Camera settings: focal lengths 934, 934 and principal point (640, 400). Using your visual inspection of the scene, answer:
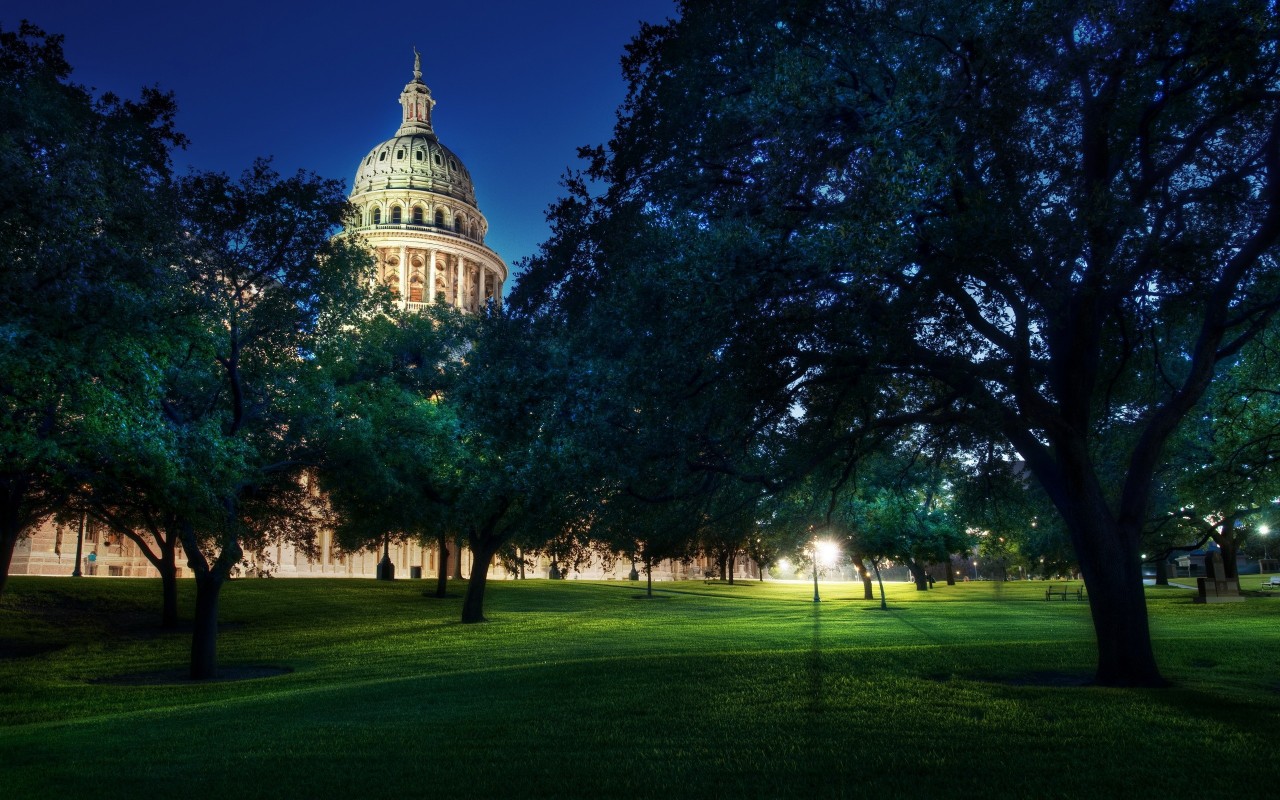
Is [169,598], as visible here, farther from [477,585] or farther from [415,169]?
[415,169]

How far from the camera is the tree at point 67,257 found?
1387 cm

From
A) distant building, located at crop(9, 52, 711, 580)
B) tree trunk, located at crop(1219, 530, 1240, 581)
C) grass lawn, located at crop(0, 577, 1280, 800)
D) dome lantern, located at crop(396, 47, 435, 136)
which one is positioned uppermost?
dome lantern, located at crop(396, 47, 435, 136)

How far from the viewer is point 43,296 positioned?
1452 centimetres

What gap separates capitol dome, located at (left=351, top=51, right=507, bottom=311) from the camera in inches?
4500

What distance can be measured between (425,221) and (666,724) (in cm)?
11463

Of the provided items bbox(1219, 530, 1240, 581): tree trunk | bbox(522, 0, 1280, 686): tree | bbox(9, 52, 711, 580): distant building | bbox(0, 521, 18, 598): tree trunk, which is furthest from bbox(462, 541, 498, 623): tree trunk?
bbox(9, 52, 711, 580): distant building

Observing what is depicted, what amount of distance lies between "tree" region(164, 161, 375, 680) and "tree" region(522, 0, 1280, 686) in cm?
942

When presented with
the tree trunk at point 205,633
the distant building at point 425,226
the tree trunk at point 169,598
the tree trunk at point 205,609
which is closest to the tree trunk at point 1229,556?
Result: the tree trunk at point 205,609

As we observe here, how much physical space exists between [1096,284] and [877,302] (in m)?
3.03

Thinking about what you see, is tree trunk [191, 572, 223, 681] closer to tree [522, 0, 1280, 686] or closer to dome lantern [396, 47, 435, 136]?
tree [522, 0, 1280, 686]

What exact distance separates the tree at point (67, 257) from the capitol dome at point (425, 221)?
91.2 metres

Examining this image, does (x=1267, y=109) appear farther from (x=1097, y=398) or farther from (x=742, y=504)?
(x=742, y=504)

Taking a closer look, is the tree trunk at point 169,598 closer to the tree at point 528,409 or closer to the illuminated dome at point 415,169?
the tree at point 528,409

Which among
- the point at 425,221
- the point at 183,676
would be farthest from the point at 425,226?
the point at 183,676
